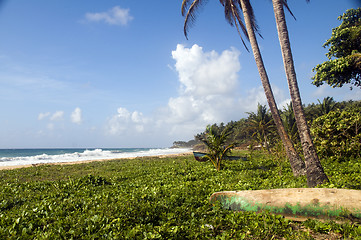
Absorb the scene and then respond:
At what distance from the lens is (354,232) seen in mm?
3303

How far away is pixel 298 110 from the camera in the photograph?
7.06m

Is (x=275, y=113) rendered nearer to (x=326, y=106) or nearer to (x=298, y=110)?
(x=298, y=110)

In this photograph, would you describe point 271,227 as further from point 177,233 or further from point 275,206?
point 177,233

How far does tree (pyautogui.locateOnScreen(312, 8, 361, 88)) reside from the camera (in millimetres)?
14834

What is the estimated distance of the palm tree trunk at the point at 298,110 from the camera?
21.8 ft

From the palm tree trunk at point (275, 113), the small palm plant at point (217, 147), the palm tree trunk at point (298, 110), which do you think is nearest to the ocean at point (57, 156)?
the small palm plant at point (217, 147)

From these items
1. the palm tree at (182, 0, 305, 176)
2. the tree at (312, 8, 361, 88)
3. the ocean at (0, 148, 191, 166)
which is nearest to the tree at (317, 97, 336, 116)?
the tree at (312, 8, 361, 88)

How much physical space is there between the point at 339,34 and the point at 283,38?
13.1m

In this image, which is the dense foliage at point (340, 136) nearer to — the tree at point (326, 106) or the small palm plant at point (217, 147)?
the small palm plant at point (217, 147)

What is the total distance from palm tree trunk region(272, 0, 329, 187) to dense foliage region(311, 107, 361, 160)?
6.17 m

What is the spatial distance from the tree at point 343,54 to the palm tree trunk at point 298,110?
10626 mm

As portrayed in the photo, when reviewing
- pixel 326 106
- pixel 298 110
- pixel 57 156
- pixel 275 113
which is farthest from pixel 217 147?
pixel 57 156

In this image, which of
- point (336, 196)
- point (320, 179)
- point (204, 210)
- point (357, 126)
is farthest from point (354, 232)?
point (357, 126)

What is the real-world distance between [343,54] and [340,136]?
990cm
